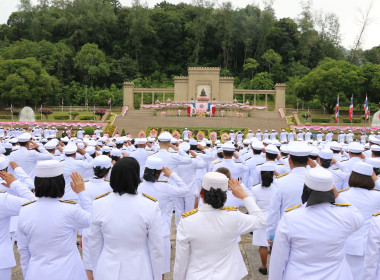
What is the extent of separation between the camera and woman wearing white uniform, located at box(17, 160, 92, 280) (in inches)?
103

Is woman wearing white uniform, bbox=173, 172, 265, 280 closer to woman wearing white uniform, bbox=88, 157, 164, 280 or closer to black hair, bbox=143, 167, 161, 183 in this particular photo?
woman wearing white uniform, bbox=88, 157, 164, 280

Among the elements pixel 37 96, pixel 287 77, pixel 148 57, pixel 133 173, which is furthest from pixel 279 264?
pixel 148 57

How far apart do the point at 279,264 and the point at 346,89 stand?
34.9m

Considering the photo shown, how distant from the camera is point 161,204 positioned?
385cm

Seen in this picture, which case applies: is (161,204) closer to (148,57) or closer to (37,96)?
(37,96)

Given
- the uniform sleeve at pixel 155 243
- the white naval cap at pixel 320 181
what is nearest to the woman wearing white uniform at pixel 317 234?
Answer: the white naval cap at pixel 320 181

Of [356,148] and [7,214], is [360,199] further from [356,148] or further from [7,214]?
[7,214]

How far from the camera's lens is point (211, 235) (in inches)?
93.1

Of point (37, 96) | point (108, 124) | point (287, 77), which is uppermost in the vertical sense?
point (287, 77)

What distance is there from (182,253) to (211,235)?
26 cm

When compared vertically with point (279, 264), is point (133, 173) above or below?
above

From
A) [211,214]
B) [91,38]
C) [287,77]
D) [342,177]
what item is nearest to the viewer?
[211,214]

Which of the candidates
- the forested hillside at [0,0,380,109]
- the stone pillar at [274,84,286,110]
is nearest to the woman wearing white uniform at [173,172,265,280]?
the stone pillar at [274,84,286,110]

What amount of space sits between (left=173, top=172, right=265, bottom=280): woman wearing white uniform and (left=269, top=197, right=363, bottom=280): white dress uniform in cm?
23
